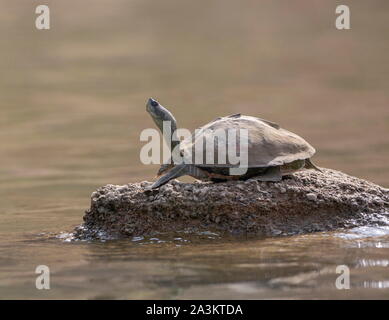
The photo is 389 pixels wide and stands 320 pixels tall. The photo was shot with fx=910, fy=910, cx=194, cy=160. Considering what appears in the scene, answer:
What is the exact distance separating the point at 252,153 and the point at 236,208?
0.41 m

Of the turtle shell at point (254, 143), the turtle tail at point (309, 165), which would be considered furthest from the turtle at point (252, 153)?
the turtle tail at point (309, 165)

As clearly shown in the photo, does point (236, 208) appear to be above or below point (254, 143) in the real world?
below

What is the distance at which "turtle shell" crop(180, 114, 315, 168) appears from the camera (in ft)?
21.0

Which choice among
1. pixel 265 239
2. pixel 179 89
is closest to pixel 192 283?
pixel 265 239

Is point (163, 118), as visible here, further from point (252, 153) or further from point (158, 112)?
point (252, 153)

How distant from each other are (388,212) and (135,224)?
185 centimetres

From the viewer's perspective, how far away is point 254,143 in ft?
21.2

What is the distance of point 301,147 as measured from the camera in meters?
6.66

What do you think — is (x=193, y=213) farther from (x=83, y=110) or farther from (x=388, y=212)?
(x=83, y=110)

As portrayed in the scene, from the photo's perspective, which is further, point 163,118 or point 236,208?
point 163,118

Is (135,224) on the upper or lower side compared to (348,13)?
lower

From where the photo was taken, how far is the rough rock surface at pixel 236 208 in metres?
6.35

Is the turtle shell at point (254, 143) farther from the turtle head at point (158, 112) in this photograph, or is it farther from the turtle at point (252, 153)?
the turtle head at point (158, 112)

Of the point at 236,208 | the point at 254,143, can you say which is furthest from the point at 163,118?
the point at 236,208
